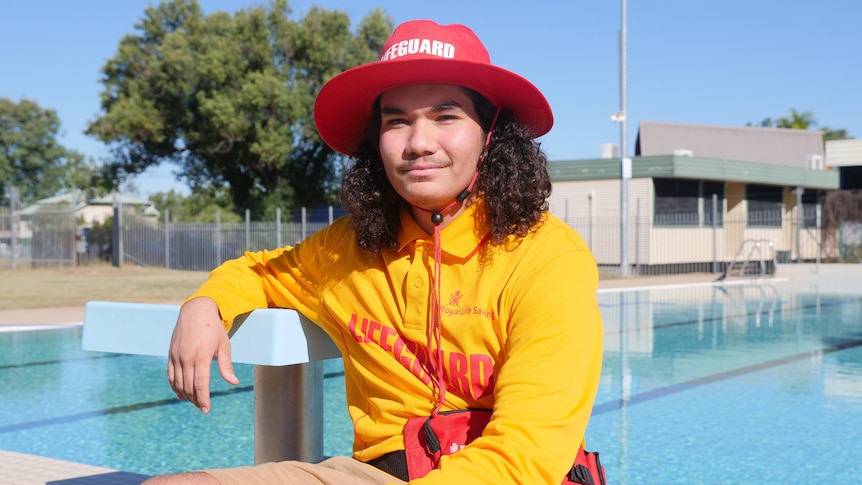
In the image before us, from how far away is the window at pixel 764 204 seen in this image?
30031mm

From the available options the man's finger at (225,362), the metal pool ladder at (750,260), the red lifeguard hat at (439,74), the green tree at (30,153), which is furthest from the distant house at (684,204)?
the green tree at (30,153)

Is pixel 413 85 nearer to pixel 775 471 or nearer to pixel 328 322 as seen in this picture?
pixel 328 322

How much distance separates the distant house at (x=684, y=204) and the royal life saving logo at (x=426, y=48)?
75.0 ft

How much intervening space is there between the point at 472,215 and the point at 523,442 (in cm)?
64

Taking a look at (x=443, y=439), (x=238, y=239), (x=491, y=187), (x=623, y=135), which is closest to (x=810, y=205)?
(x=623, y=135)

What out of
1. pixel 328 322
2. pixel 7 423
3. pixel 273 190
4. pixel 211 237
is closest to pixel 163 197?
pixel 273 190

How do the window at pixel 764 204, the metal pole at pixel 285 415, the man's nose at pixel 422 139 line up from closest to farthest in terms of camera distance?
the man's nose at pixel 422 139, the metal pole at pixel 285 415, the window at pixel 764 204

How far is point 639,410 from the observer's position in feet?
21.9

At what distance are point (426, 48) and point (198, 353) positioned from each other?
906mm

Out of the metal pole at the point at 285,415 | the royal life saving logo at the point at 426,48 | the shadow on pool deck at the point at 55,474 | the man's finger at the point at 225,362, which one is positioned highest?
the royal life saving logo at the point at 426,48

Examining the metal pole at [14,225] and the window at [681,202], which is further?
the window at [681,202]

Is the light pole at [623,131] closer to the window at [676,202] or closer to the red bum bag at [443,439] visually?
the window at [676,202]

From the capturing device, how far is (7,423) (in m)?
6.26

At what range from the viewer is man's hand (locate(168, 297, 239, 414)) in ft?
6.57
